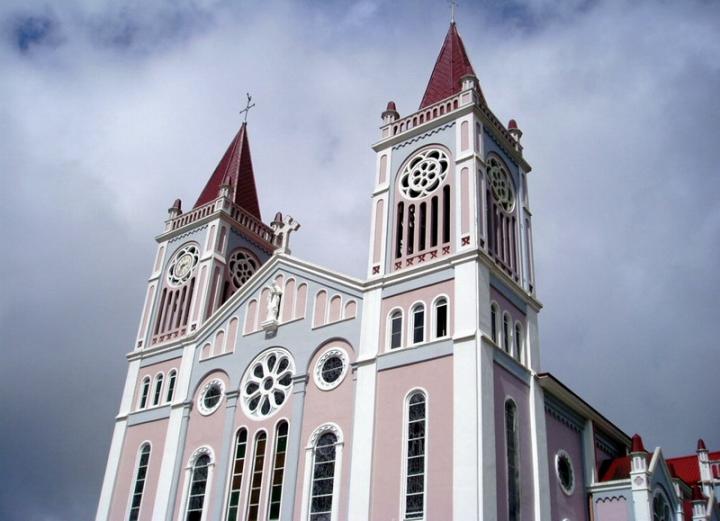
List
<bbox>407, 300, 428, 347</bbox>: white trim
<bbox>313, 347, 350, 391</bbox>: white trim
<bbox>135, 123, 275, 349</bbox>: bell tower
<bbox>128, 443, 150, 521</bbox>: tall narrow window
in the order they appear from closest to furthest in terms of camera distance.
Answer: <bbox>407, 300, 428, 347</bbox>: white trim → <bbox>313, 347, 350, 391</bbox>: white trim → <bbox>128, 443, 150, 521</bbox>: tall narrow window → <bbox>135, 123, 275, 349</bbox>: bell tower

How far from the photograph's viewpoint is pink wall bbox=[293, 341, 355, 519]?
25.3m

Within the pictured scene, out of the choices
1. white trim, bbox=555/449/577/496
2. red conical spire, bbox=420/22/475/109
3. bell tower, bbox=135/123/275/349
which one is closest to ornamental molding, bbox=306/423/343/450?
white trim, bbox=555/449/577/496

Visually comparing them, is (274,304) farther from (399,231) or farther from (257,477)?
(257,477)

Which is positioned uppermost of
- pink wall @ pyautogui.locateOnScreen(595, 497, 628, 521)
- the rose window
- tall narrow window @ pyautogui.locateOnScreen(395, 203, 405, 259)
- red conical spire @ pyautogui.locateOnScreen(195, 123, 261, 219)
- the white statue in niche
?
red conical spire @ pyautogui.locateOnScreen(195, 123, 261, 219)

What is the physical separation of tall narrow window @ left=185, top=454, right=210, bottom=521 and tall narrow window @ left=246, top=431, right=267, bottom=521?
240cm

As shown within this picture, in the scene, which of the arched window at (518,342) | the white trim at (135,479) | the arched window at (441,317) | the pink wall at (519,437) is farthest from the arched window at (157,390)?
the pink wall at (519,437)

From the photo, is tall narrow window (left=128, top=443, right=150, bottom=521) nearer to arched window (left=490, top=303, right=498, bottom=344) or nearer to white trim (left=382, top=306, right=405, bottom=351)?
white trim (left=382, top=306, right=405, bottom=351)

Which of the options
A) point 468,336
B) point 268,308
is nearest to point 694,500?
point 468,336

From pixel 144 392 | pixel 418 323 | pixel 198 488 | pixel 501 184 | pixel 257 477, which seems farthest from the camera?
pixel 144 392

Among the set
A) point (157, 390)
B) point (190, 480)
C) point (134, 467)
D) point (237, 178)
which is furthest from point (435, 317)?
point (237, 178)

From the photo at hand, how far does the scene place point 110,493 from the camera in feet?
104

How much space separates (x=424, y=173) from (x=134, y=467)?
1703cm

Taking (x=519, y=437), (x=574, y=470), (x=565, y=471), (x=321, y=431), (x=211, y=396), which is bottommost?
(x=565, y=471)

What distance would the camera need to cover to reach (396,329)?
26.3 meters
